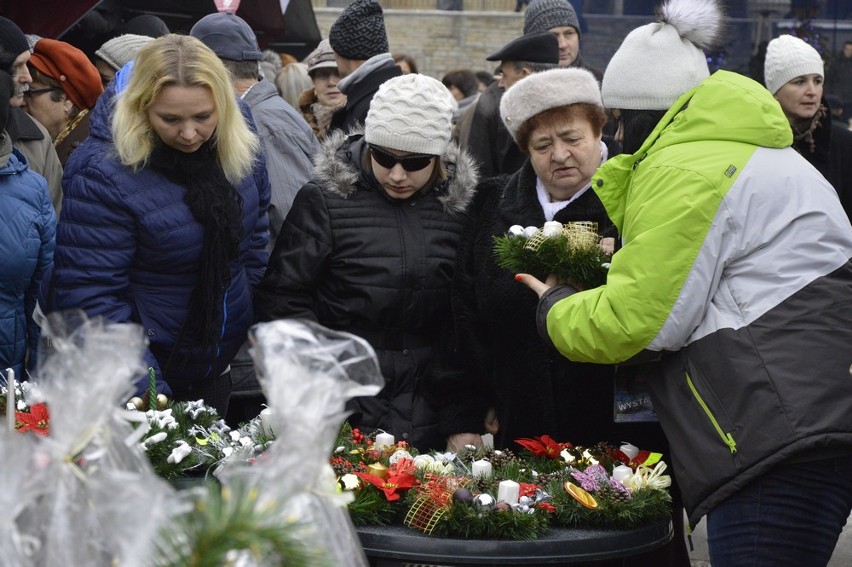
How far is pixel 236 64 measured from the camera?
524 cm

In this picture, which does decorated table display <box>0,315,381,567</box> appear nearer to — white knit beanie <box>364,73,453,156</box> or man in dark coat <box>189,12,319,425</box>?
white knit beanie <box>364,73,453,156</box>

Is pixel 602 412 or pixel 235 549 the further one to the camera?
pixel 602 412

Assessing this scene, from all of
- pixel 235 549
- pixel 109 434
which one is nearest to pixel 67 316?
pixel 109 434

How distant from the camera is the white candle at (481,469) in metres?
3.11

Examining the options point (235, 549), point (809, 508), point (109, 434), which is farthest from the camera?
point (809, 508)

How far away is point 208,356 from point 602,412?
119 centimetres

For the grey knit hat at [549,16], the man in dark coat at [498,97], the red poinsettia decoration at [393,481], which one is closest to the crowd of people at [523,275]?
the red poinsettia decoration at [393,481]

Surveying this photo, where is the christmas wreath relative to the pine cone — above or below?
above

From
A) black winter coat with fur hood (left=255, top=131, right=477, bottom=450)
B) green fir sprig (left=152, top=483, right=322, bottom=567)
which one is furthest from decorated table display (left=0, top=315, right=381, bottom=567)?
black winter coat with fur hood (left=255, top=131, right=477, bottom=450)

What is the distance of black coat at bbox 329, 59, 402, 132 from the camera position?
17.7ft

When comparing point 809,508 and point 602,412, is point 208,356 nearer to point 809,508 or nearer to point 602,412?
point 602,412

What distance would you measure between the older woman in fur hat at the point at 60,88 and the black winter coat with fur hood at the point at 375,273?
6.59 ft

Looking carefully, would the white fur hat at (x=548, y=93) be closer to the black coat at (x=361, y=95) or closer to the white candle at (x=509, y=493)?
the white candle at (x=509, y=493)

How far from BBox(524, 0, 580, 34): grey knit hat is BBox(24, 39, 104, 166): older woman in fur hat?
8.26 ft
